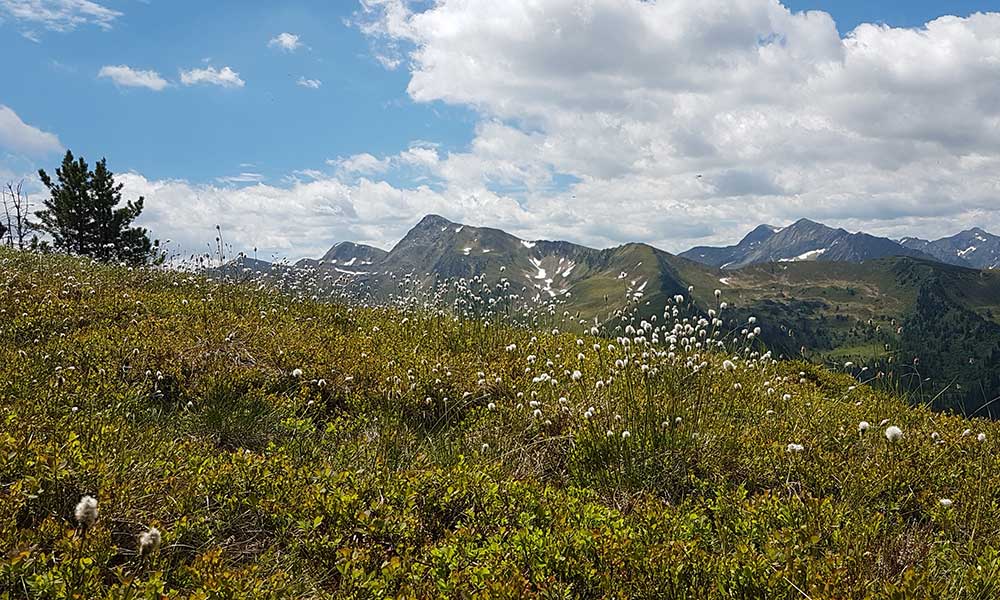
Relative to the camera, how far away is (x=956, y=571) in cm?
354

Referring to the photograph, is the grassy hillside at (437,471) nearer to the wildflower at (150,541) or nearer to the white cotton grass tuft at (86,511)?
the wildflower at (150,541)

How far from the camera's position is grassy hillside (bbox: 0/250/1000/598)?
3299 mm

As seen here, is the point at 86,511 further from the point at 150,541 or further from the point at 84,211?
the point at 84,211

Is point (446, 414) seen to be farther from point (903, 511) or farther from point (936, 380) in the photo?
Result: point (936, 380)

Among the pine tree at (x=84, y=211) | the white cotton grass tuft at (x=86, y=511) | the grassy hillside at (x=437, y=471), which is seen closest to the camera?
the white cotton grass tuft at (x=86, y=511)

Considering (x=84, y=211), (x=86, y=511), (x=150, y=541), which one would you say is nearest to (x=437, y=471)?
(x=150, y=541)

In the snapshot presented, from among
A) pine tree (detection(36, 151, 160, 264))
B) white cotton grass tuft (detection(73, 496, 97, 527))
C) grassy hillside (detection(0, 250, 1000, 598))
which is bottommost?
grassy hillside (detection(0, 250, 1000, 598))

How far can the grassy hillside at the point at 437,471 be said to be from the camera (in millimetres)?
3299

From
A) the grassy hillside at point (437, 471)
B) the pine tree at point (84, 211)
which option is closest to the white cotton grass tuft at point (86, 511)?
the grassy hillside at point (437, 471)

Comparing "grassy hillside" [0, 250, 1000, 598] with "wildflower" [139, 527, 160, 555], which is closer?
"wildflower" [139, 527, 160, 555]

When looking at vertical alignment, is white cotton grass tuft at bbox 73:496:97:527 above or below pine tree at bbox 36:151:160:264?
below

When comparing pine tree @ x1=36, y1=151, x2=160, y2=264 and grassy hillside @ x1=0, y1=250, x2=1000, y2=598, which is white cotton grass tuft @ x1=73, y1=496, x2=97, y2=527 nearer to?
grassy hillside @ x1=0, y1=250, x2=1000, y2=598

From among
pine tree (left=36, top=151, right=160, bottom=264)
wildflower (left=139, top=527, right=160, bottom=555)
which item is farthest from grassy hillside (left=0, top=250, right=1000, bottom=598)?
Answer: pine tree (left=36, top=151, right=160, bottom=264)

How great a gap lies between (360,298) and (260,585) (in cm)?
1047
